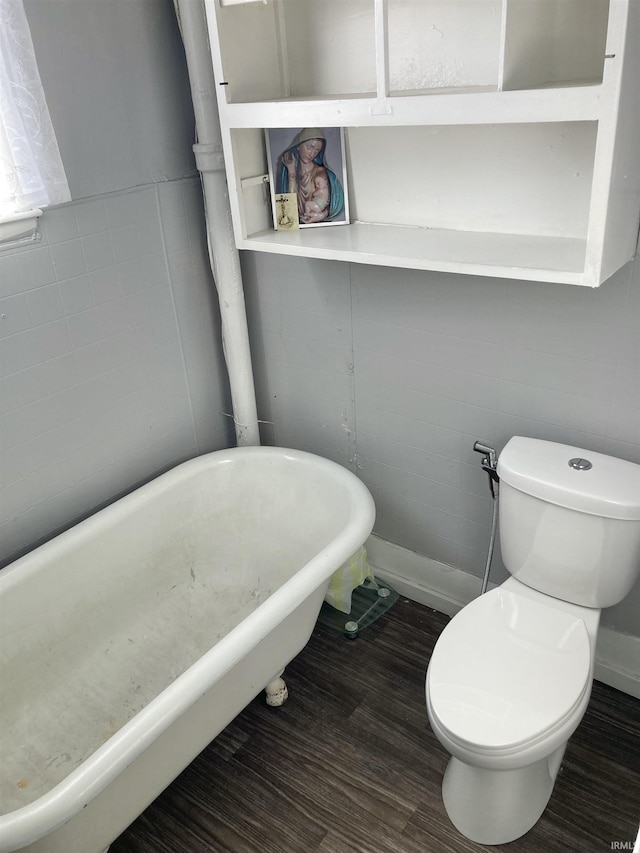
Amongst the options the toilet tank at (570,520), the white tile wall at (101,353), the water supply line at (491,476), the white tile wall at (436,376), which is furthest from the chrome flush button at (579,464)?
the white tile wall at (101,353)

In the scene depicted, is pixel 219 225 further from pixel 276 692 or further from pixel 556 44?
Answer: pixel 276 692

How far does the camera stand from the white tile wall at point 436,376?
1686mm

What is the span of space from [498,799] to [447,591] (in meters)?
0.75

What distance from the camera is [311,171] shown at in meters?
1.91

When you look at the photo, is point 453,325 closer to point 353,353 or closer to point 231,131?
point 353,353

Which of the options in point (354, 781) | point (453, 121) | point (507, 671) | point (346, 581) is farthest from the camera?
point (346, 581)

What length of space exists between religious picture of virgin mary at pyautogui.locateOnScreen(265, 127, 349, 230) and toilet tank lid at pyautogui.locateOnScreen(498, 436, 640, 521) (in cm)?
84

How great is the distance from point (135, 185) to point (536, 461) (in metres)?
1.36

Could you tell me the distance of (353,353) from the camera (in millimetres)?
2137

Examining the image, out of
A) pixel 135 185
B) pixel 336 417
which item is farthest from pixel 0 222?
pixel 336 417

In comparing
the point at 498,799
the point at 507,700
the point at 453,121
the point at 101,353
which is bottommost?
the point at 498,799

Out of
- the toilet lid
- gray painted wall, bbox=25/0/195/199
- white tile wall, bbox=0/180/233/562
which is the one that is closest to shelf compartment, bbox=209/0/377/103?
gray painted wall, bbox=25/0/195/199

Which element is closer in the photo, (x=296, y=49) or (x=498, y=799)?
(x=498, y=799)

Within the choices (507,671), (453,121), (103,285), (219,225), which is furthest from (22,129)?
(507,671)
